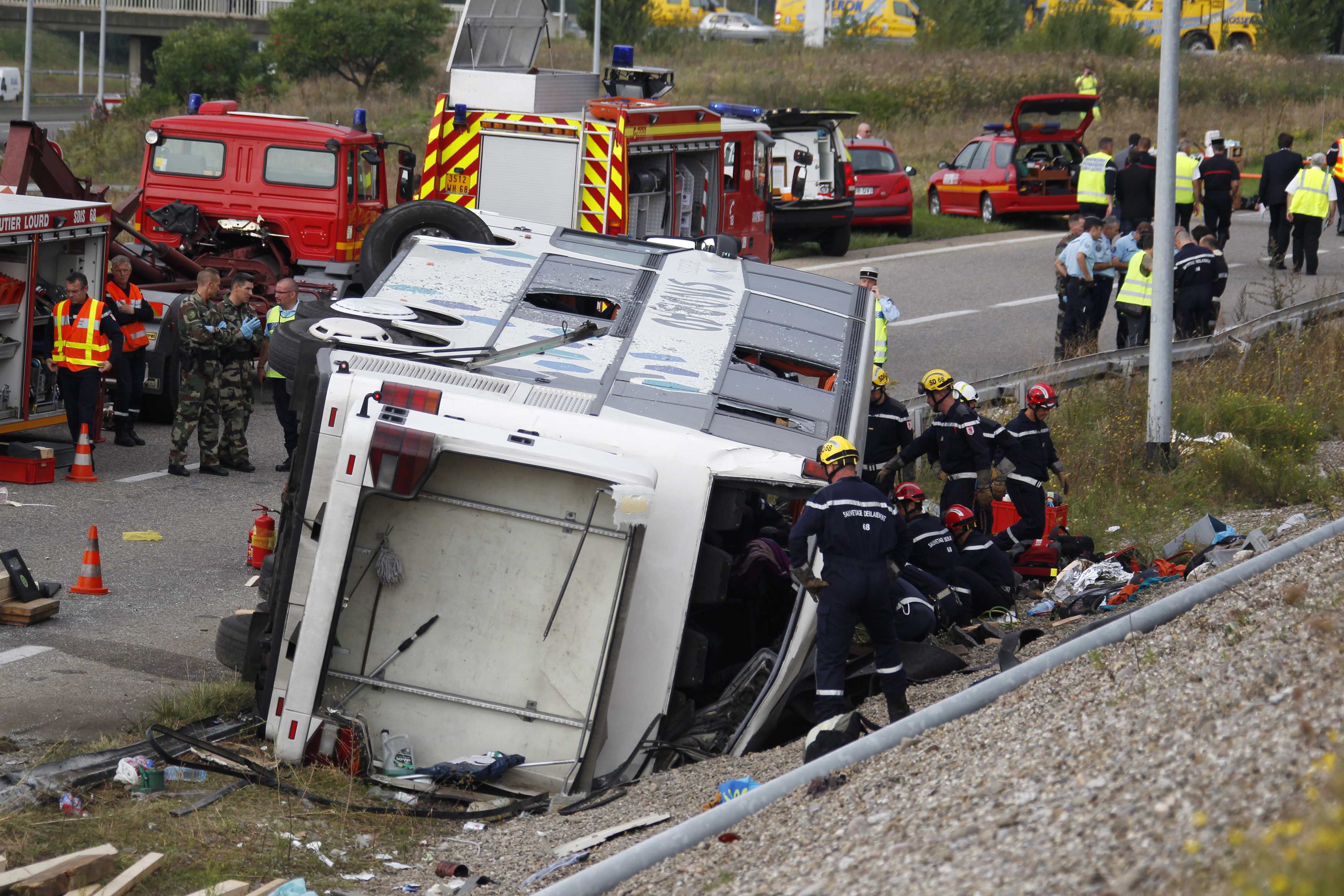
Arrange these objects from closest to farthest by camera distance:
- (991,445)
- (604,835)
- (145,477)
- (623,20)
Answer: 1. (604,835)
2. (991,445)
3. (145,477)
4. (623,20)

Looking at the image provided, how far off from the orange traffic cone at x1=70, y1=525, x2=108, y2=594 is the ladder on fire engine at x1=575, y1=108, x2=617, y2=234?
6.39 metres

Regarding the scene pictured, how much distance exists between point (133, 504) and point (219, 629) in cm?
416

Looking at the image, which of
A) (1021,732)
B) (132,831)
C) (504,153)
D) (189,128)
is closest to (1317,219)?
(504,153)

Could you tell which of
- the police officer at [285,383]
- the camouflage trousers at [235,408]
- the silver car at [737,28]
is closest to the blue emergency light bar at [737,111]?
the police officer at [285,383]

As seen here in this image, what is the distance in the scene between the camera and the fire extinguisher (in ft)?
31.8

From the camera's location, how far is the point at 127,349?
1332 centimetres

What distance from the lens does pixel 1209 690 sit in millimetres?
5074

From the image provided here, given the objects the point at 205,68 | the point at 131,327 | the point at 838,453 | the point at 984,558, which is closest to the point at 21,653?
the point at 838,453

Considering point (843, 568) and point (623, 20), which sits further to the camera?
point (623, 20)

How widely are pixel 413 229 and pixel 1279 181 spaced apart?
14520mm

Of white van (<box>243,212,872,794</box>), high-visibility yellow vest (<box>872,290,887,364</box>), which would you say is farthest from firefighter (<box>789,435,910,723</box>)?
high-visibility yellow vest (<box>872,290,887,364</box>)

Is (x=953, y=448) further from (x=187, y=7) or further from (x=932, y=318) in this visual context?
(x=187, y=7)

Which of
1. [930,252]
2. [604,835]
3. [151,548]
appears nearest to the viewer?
[604,835]

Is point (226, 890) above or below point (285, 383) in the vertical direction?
below
